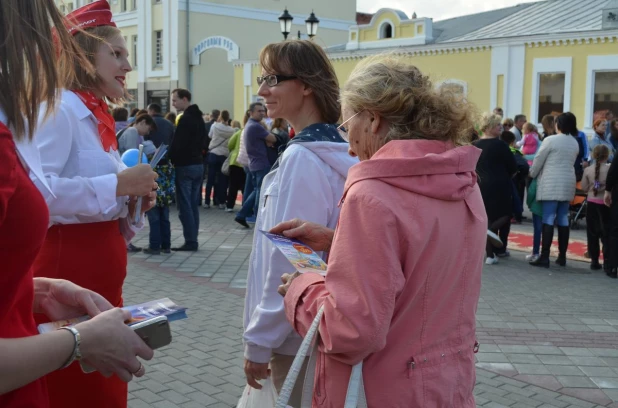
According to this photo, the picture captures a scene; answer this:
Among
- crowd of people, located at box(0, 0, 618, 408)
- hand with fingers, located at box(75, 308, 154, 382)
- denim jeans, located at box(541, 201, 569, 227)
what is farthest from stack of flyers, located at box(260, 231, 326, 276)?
denim jeans, located at box(541, 201, 569, 227)

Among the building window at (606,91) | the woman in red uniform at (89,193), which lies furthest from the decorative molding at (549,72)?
the woman in red uniform at (89,193)

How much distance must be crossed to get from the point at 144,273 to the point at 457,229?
6.77 m

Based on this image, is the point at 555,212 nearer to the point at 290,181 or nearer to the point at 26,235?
the point at 290,181

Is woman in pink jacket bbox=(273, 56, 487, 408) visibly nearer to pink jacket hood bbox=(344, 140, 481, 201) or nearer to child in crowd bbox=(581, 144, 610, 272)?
pink jacket hood bbox=(344, 140, 481, 201)

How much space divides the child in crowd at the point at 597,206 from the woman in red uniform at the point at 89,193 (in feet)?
25.1

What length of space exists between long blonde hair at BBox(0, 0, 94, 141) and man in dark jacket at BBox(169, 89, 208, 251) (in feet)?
26.9

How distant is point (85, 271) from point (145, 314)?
3.44ft

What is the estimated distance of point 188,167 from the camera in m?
10.1

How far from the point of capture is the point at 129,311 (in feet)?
5.74

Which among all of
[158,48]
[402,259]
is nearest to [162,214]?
[402,259]

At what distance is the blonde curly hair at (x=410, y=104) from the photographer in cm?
203

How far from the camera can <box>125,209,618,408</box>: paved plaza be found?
4727 mm

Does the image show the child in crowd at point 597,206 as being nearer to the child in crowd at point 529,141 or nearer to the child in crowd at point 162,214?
the child in crowd at point 529,141

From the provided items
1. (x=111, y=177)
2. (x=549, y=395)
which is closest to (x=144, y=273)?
(x=549, y=395)
